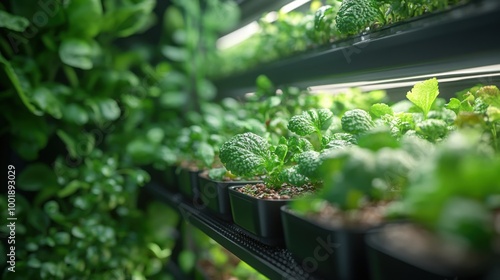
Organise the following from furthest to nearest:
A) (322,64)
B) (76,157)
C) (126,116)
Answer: (126,116) < (76,157) < (322,64)

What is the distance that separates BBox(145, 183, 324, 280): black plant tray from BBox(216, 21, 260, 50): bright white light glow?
44.2 inches

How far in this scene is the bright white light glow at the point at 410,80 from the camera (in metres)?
1.05

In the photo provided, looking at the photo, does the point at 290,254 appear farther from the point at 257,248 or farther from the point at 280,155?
the point at 280,155

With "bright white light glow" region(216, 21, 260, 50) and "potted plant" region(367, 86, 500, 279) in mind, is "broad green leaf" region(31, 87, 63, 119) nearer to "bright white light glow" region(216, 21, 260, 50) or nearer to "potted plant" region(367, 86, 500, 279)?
"bright white light glow" region(216, 21, 260, 50)

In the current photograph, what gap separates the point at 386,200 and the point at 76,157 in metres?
1.68

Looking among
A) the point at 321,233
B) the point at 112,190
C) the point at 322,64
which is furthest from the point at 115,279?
the point at 321,233

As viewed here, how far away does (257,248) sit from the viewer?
977 mm

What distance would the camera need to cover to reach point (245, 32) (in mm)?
2377

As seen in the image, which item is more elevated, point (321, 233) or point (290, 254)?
point (321, 233)

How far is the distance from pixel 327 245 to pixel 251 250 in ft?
1.02

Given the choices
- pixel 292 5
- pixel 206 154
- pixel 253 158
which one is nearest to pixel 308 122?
pixel 253 158

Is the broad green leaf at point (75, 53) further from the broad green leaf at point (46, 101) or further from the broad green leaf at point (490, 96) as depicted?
the broad green leaf at point (490, 96)

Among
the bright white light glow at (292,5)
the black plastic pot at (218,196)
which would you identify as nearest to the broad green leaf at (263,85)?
the bright white light glow at (292,5)

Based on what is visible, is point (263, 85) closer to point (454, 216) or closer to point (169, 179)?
point (169, 179)
